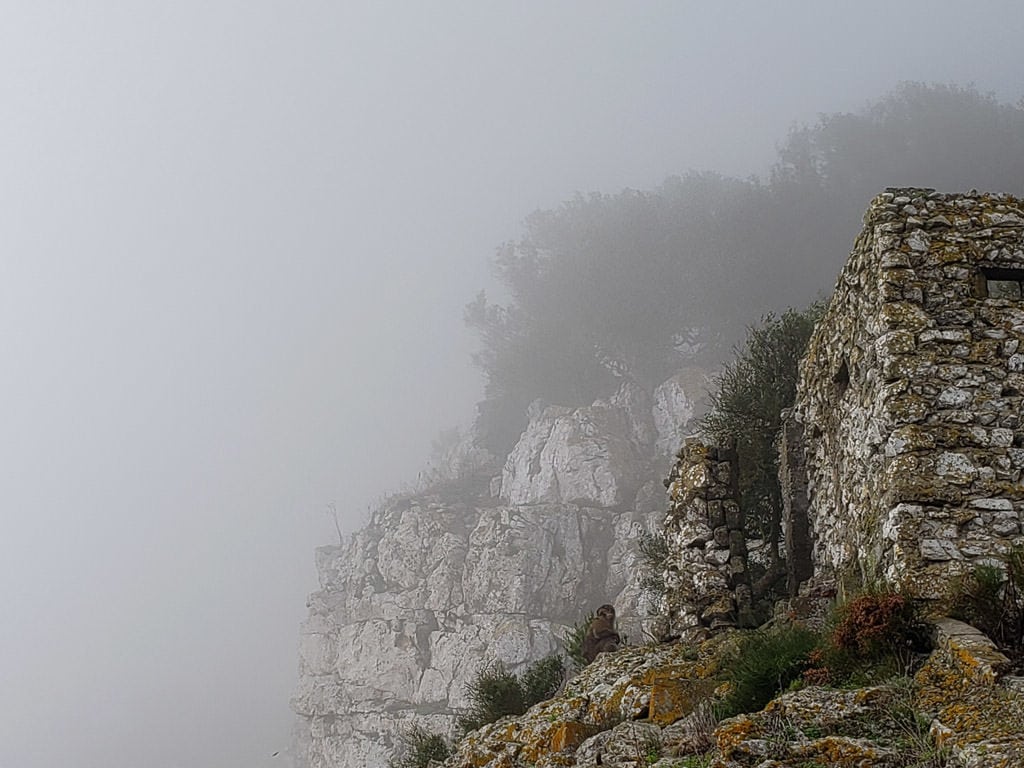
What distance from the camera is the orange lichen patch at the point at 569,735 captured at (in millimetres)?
8227

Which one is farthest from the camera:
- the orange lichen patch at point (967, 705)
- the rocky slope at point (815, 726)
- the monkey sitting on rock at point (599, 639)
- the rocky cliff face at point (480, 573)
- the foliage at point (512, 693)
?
the rocky cliff face at point (480, 573)

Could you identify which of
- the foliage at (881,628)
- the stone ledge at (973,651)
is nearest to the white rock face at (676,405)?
the foliage at (881,628)

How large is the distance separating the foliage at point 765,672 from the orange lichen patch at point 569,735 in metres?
1.63

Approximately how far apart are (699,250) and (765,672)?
41.2 meters

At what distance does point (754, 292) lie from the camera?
141ft

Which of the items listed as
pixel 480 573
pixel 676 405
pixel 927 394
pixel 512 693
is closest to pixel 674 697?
pixel 927 394

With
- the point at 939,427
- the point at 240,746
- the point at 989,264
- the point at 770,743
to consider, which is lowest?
the point at 240,746

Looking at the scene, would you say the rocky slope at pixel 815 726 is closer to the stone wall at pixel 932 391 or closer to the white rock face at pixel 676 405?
the stone wall at pixel 932 391

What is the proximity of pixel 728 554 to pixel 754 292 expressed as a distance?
1299 inches

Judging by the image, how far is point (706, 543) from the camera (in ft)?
39.1

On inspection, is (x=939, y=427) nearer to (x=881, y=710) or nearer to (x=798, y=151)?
(x=881, y=710)

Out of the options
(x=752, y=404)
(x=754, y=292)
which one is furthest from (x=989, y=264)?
(x=754, y=292)

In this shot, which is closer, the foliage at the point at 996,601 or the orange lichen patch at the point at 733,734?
the orange lichen patch at the point at 733,734

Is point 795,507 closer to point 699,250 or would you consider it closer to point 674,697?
point 674,697
